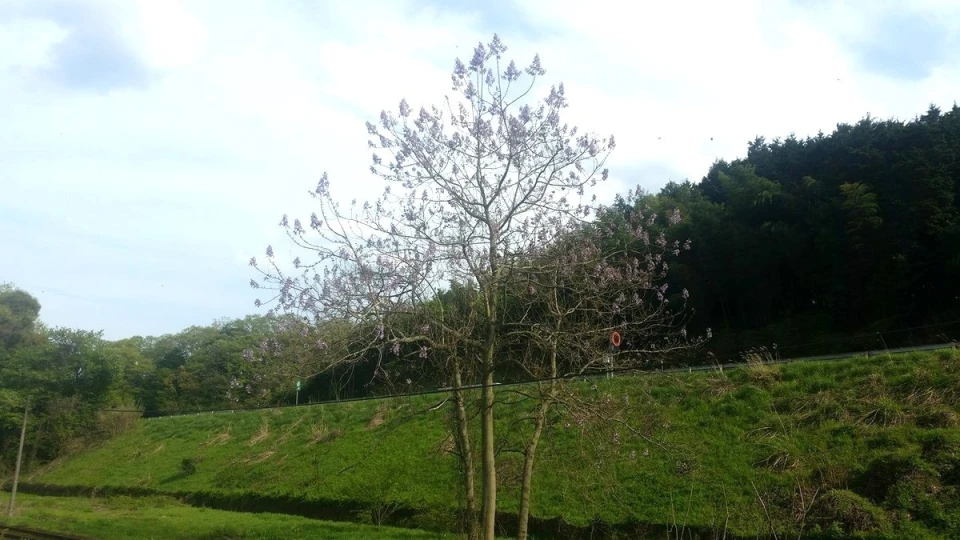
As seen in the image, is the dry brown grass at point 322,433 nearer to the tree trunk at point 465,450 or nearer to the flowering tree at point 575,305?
the tree trunk at point 465,450

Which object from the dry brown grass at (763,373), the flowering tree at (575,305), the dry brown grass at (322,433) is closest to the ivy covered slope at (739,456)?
the dry brown grass at (763,373)

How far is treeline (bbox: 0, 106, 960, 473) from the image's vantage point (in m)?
26.8

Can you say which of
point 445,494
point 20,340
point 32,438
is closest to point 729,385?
point 445,494

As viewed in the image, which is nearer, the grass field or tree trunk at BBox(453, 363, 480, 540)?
tree trunk at BBox(453, 363, 480, 540)

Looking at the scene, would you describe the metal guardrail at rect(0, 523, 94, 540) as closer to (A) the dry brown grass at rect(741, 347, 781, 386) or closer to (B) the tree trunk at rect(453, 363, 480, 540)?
(B) the tree trunk at rect(453, 363, 480, 540)

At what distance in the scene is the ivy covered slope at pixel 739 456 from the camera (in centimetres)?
1095

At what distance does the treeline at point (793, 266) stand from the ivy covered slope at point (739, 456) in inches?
129

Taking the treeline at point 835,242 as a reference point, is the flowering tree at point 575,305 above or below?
below

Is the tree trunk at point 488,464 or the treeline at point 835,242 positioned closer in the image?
the tree trunk at point 488,464

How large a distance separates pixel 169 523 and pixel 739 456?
14.6m

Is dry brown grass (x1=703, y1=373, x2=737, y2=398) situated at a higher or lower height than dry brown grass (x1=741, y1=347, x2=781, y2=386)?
lower

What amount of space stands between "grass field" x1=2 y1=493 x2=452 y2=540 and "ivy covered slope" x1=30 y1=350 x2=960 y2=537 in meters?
1.53

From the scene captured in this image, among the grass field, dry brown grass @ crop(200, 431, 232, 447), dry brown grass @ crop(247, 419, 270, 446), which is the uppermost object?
dry brown grass @ crop(247, 419, 270, 446)

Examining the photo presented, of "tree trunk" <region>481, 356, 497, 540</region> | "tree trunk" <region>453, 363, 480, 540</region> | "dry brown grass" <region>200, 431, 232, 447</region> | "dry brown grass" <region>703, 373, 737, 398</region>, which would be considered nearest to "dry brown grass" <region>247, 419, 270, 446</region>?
"dry brown grass" <region>200, 431, 232, 447</region>
